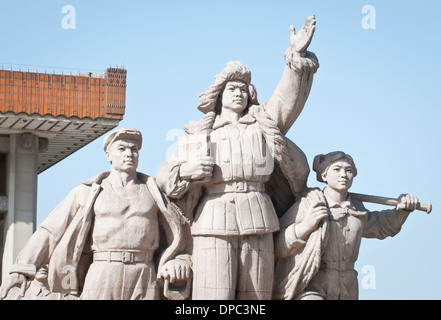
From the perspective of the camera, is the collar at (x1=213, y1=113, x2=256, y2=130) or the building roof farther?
the building roof

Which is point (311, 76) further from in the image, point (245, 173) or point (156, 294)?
point (156, 294)

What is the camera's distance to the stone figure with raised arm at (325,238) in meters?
9.20

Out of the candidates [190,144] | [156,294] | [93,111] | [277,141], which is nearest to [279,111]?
[277,141]

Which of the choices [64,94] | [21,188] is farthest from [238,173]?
[21,188]

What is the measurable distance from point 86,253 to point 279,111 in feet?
8.07

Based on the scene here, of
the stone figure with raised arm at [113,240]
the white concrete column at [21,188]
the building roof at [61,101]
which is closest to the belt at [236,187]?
the stone figure with raised arm at [113,240]

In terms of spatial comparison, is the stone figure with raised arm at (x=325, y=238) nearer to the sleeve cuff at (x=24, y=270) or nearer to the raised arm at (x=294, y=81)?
the raised arm at (x=294, y=81)

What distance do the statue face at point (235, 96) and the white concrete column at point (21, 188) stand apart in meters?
12.5

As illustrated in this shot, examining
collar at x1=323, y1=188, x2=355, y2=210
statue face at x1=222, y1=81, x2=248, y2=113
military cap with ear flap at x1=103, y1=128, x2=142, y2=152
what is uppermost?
statue face at x1=222, y1=81, x2=248, y2=113

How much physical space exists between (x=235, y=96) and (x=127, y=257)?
2007 mm

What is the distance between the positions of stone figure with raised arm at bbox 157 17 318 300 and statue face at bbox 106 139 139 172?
0.31m

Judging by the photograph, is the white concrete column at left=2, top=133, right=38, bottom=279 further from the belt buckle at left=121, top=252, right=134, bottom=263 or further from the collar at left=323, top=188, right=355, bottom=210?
the collar at left=323, top=188, right=355, bottom=210

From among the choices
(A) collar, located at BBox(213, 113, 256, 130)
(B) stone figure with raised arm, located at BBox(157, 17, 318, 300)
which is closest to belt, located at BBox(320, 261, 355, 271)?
(B) stone figure with raised arm, located at BBox(157, 17, 318, 300)

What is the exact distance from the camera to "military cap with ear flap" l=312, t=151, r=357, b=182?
959 cm
